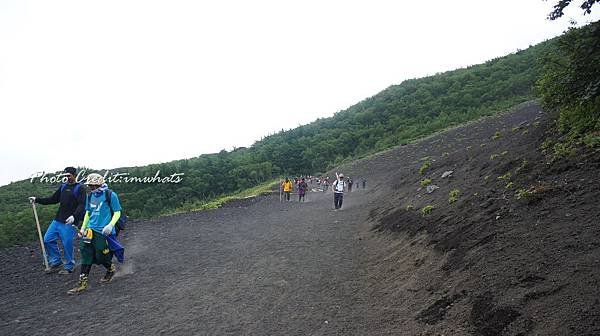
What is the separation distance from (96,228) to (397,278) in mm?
5413

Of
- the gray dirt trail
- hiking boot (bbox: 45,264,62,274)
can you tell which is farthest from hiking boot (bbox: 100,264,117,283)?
hiking boot (bbox: 45,264,62,274)

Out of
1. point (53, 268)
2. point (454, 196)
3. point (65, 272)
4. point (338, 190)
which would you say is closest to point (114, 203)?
point (65, 272)

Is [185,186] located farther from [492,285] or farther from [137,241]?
[492,285]

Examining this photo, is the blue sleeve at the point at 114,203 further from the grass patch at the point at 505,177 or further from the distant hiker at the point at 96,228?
the grass patch at the point at 505,177

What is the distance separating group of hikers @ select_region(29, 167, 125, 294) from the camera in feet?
24.8

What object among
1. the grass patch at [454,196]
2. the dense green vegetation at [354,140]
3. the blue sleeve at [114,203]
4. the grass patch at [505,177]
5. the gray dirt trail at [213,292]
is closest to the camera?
the gray dirt trail at [213,292]

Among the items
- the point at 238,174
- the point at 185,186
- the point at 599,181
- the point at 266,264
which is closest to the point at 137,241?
the point at 266,264

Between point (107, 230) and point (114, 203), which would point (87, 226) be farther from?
point (114, 203)

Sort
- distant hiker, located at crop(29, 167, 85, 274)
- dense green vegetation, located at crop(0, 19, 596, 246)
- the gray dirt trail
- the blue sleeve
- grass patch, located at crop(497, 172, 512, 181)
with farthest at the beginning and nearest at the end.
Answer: dense green vegetation, located at crop(0, 19, 596, 246) < grass patch, located at crop(497, 172, 512, 181) < distant hiker, located at crop(29, 167, 85, 274) < the blue sleeve < the gray dirt trail

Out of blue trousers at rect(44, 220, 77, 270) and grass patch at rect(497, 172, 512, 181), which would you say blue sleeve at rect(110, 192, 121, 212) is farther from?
grass patch at rect(497, 172, 512, 181)

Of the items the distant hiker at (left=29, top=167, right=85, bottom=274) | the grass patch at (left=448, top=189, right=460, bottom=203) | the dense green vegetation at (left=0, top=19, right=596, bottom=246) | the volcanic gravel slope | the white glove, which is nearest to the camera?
the volcanic gravel slope

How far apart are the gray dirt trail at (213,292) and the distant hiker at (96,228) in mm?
503

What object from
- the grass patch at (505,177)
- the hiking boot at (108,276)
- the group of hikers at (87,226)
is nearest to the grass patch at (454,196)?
the grass patch at (505,177)

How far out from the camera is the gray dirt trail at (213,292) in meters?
5.88
